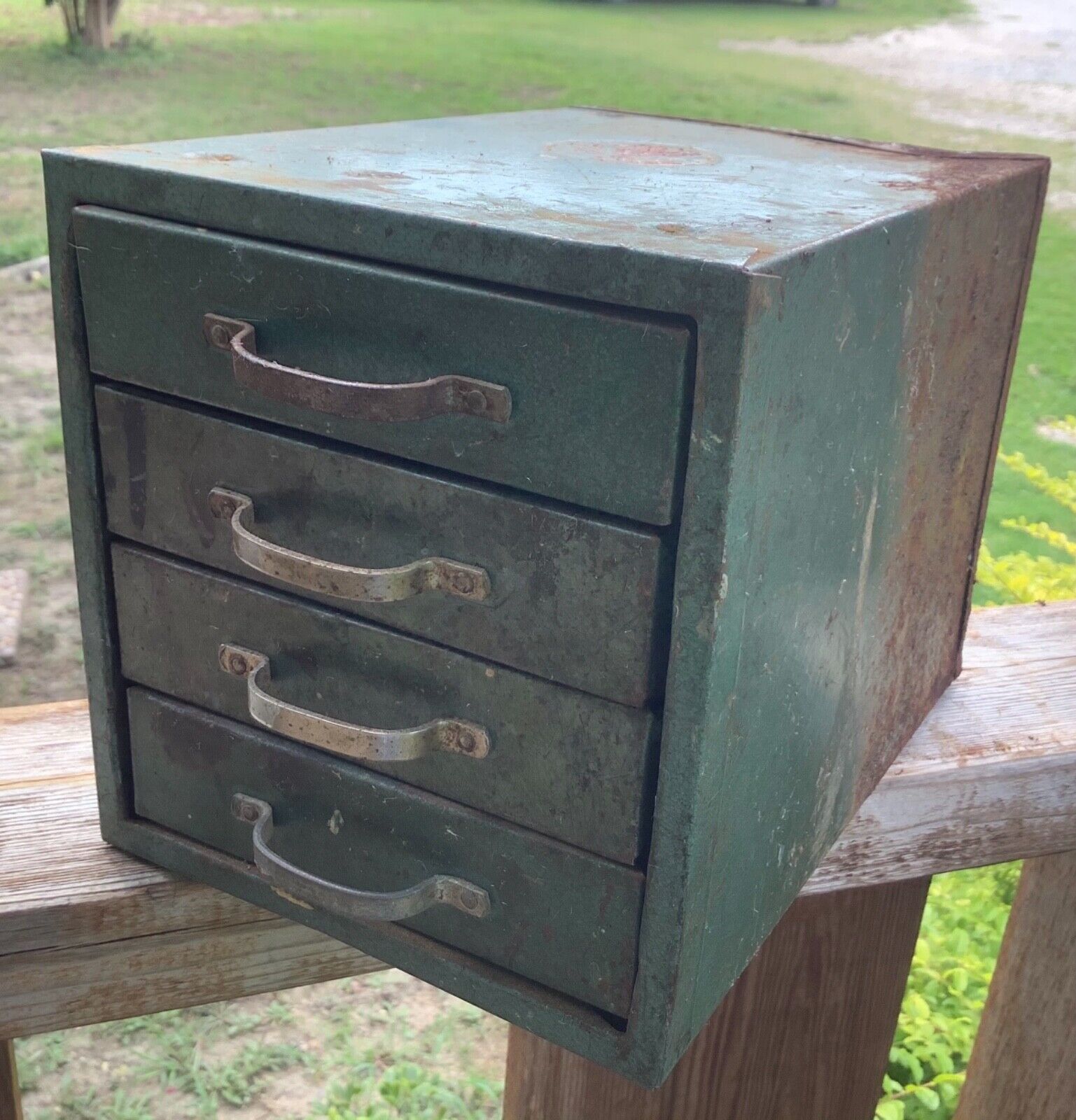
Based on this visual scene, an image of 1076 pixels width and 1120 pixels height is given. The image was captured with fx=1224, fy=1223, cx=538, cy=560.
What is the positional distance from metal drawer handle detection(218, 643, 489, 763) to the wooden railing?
25 centimetres

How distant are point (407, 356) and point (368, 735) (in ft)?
0.85

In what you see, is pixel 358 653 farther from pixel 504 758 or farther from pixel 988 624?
pixel 988 624

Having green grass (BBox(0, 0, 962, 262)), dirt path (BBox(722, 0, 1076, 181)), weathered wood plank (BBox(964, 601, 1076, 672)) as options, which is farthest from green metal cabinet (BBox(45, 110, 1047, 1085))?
dirt path (BBox(722, 0, 1076, 181))

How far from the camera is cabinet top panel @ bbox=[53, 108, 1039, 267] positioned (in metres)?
0.72

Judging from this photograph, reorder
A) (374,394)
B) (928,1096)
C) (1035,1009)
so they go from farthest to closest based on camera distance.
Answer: (928,1096)
(1035,1009)
(374,394)

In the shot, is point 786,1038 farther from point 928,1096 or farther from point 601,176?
point 601,176

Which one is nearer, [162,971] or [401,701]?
[401,701]

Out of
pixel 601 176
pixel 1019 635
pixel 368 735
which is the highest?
pixel 601 176

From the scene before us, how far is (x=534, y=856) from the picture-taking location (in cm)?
86

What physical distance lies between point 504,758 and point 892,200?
47 cm

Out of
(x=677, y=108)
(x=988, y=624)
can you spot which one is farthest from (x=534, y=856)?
(x=677, y=108)

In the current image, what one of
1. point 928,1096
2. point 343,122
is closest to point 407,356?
point 928,1096

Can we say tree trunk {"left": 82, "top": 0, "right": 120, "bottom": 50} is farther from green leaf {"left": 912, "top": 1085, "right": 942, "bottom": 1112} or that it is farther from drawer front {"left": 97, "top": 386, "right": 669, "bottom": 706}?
green leaf {"left": 912, "top": 1085, "right": 942, "bottom": 1112}

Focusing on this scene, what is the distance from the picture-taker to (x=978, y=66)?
296cm
